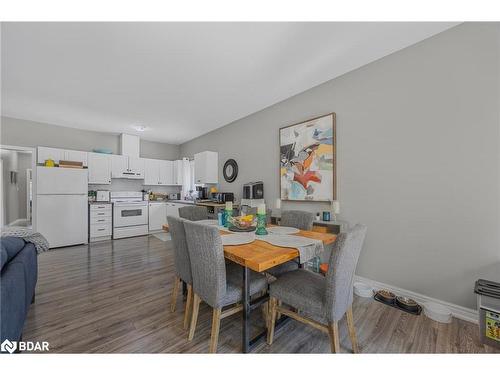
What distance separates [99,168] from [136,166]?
772mm

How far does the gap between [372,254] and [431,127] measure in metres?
1.43

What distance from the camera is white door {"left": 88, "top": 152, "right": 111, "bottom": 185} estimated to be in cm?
438

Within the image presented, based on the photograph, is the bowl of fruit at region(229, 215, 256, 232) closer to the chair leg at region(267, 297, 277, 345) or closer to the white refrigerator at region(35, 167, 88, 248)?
the chair leg at region(267, 297, 277, 345)

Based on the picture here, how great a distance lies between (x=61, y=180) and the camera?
12.5ft

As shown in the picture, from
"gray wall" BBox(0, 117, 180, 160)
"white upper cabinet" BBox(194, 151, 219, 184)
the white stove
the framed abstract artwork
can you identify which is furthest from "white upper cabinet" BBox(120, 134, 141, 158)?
the framed abstract artwork

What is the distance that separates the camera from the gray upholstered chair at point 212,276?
49.3 inches

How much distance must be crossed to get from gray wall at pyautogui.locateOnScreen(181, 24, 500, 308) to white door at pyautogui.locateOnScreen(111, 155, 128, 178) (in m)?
4.68

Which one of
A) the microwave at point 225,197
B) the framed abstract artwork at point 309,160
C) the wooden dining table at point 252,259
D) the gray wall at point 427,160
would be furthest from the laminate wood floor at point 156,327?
the microwave at point 225,197

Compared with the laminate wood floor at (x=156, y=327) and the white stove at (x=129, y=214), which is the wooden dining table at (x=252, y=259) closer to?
the laminate wood floor at (x=156, y=327)

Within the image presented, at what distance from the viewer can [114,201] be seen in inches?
178

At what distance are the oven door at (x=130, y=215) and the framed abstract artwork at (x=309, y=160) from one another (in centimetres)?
365

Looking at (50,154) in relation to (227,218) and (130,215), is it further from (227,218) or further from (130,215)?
(227,218)
